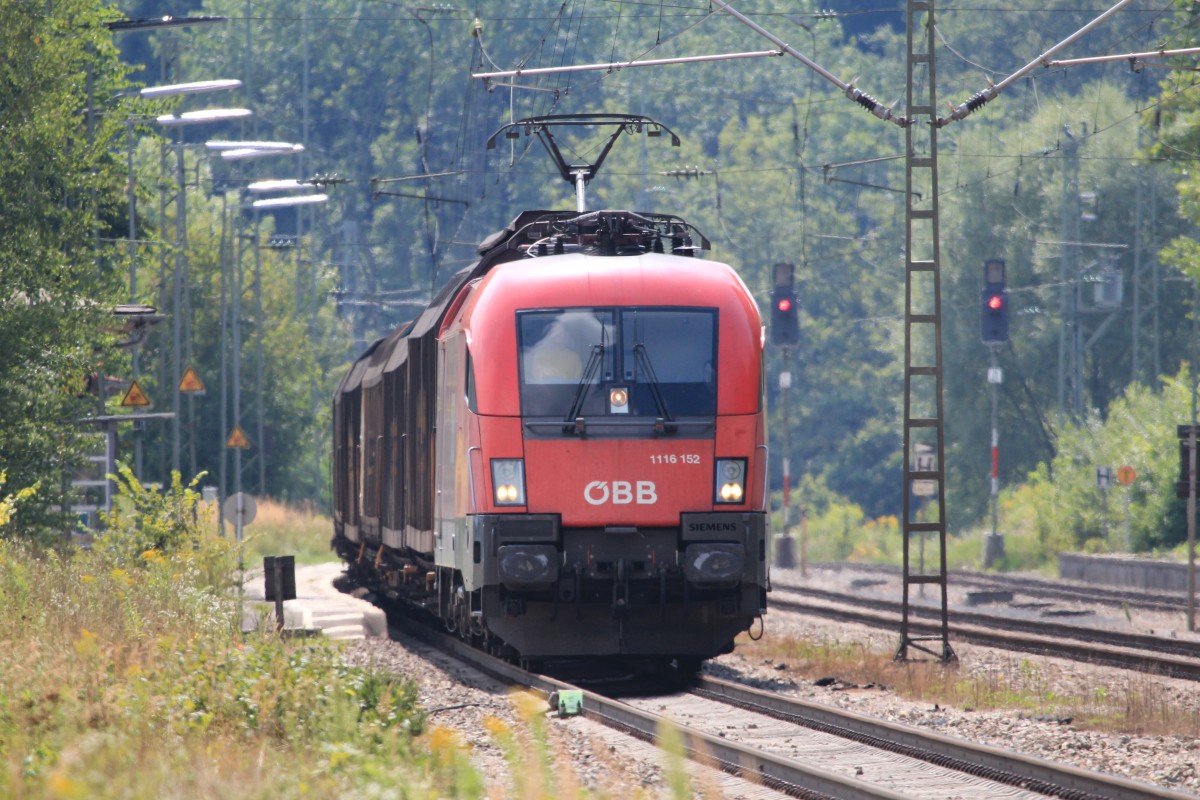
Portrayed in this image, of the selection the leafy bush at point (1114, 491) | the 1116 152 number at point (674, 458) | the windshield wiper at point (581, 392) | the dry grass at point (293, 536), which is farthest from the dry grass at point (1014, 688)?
the dry grass at point (293, 536)

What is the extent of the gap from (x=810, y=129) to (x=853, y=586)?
5184 cm

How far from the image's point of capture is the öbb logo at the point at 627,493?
1408 cm

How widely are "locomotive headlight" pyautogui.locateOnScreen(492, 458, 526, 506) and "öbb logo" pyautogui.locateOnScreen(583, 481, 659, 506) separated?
59 cm

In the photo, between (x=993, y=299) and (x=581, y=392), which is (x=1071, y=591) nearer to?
(x=993, y=299)

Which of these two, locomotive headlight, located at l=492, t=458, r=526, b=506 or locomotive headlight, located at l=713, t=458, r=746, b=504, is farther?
locomotive headlight, located at l=713, t=458, r=746, b=504

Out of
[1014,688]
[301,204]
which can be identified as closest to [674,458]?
[1014,688]

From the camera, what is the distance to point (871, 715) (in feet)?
44.7

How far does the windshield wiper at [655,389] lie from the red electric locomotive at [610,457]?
14 mm

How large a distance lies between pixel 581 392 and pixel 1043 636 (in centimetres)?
982

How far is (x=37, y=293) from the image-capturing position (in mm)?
22219

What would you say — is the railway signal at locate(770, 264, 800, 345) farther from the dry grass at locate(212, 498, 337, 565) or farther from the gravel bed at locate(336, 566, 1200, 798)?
the gravel bed at locate(336, 566, 1200, 798)

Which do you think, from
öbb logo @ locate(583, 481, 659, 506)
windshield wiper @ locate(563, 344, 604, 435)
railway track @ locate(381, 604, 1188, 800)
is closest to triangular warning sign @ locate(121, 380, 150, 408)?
railway track @ locate(381, 604, 1188, 800)

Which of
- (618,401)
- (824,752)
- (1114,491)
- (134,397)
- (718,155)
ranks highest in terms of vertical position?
(718,155)

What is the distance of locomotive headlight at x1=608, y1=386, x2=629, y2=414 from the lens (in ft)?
46.6
